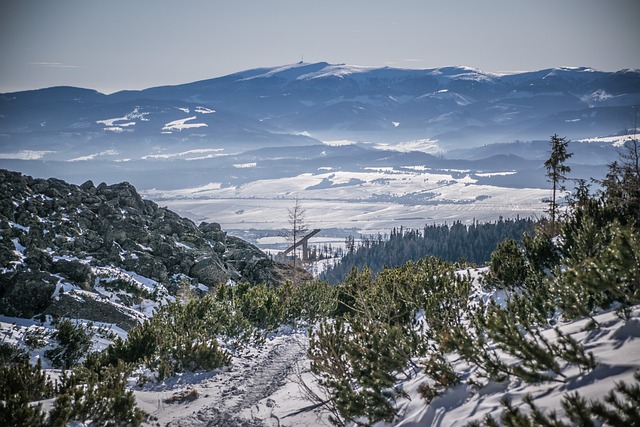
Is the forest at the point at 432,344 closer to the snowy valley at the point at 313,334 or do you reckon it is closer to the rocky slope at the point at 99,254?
the snowy valley at the point at 313,334

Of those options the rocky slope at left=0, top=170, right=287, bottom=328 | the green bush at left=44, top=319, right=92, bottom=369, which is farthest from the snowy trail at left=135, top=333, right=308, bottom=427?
the rocky slope at left=0, top=170, right=287, bottom=328

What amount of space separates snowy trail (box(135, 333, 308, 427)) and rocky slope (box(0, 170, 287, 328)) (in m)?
8.04

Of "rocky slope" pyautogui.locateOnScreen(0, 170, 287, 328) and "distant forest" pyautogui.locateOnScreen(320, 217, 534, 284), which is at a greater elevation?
"rocky slope" pyautogui.locateOnScreen(0, 170, 287, 328)

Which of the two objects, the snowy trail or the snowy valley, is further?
the snowy trail

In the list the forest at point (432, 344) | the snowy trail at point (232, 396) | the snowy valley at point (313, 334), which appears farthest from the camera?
the snowy trail at point (232, 396)

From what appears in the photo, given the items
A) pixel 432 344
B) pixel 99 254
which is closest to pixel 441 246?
pixel 99 254

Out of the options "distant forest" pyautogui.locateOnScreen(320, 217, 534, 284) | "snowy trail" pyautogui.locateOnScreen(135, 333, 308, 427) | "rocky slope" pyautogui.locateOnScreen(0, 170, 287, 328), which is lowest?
"distant forest" pyautogui.locateOnScreen(320, 217, 534, 284)

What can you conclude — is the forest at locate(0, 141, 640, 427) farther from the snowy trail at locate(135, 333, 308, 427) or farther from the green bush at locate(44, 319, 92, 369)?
the snowy trail at locate(135, 333, 308, 427)

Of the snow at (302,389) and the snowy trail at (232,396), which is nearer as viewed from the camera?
the snow at (302,389)

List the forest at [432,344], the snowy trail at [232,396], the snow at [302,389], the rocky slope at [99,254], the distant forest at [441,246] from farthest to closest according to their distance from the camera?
the distant forest at [441,246] < the rocky slope at [99,254] < the snowy trail at [232,396] < the forest at [432,344] < the snow at [302,389]

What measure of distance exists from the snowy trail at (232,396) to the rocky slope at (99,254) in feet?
26.4

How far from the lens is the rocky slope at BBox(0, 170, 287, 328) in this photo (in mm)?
19641

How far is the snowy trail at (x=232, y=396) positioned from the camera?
10039 millimetres

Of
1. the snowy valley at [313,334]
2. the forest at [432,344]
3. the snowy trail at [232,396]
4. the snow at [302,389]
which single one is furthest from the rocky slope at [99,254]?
the snowy trail at [232,396]
